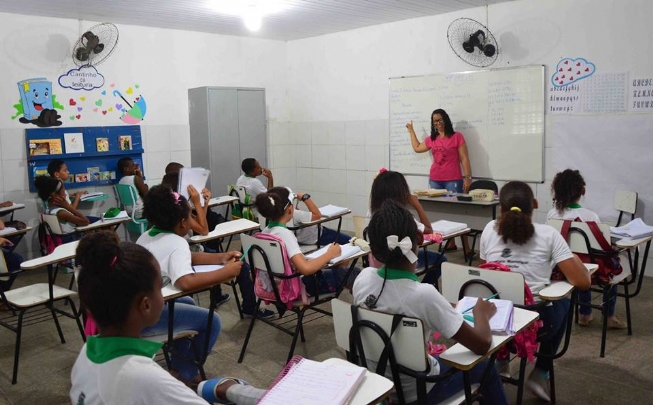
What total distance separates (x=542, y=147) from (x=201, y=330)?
3.98m

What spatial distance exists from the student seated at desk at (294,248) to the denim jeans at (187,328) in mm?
532

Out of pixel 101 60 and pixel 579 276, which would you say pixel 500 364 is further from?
pixel 101 60

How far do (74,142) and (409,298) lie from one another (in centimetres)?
533

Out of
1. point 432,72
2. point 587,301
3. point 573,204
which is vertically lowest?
point 587,301

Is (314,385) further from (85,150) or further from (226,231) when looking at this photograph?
(85,150)

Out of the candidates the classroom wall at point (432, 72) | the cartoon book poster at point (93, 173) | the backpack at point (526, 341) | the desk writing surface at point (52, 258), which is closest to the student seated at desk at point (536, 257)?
the backpack at point (526, 341)

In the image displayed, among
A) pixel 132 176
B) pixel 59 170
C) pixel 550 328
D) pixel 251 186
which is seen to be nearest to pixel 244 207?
pixel 251 186

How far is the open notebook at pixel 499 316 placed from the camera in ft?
6.77

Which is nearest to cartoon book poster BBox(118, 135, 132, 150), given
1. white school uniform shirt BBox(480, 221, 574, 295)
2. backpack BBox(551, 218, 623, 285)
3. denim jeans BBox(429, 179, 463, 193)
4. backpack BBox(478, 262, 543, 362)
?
denim jeans BBox(429, 179, 463, 193)

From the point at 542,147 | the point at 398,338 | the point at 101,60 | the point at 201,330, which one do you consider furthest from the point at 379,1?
the point at 398,338

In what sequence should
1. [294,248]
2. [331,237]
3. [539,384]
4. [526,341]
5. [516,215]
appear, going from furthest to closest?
[331,237] < [294,248] < [539,384] < [516,215] < [526,341]

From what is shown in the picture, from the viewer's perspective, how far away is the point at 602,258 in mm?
3496

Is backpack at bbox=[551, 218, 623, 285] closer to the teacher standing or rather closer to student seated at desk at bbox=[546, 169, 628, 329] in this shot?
student seated at desk at bbox=[546, 169, 628, 329]

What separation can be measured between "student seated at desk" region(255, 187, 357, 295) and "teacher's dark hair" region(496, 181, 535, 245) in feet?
3.03
